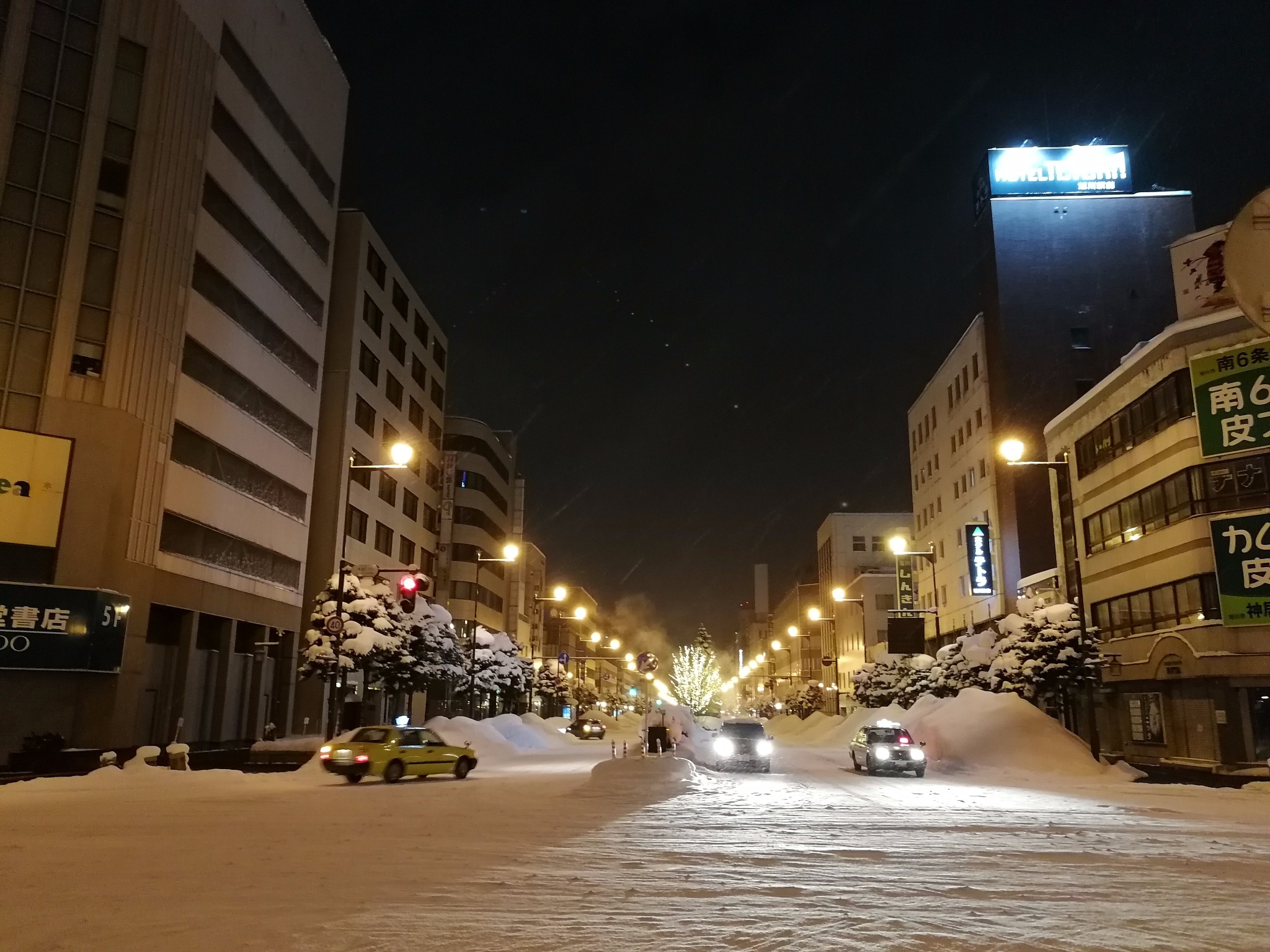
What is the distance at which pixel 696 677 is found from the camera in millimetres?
122312

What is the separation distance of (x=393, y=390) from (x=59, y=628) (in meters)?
37.2

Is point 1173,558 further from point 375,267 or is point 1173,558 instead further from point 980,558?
point 375,267

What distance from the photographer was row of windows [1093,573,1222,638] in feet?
111

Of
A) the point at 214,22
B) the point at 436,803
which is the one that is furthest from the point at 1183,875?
the point at 214,22

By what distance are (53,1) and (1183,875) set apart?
130 ft

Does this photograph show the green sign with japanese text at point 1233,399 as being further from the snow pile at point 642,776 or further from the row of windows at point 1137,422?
the snow pile at point 642,776

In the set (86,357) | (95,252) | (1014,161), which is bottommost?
(86,357)

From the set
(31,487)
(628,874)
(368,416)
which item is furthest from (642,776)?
(368,416)

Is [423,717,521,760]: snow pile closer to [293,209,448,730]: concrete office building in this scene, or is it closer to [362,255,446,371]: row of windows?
[293,209,448,730]: concrete office building

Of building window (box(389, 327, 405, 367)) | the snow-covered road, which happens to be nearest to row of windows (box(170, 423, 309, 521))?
building window (box(389, 327, 405, 367))

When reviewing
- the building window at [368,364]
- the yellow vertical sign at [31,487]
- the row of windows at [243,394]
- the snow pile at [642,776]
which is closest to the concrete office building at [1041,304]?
the building window at [368,364]

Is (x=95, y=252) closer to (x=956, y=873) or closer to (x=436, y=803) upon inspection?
(x=436, y=803)

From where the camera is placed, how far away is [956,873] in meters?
10.4

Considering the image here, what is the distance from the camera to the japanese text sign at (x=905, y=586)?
7119cm
